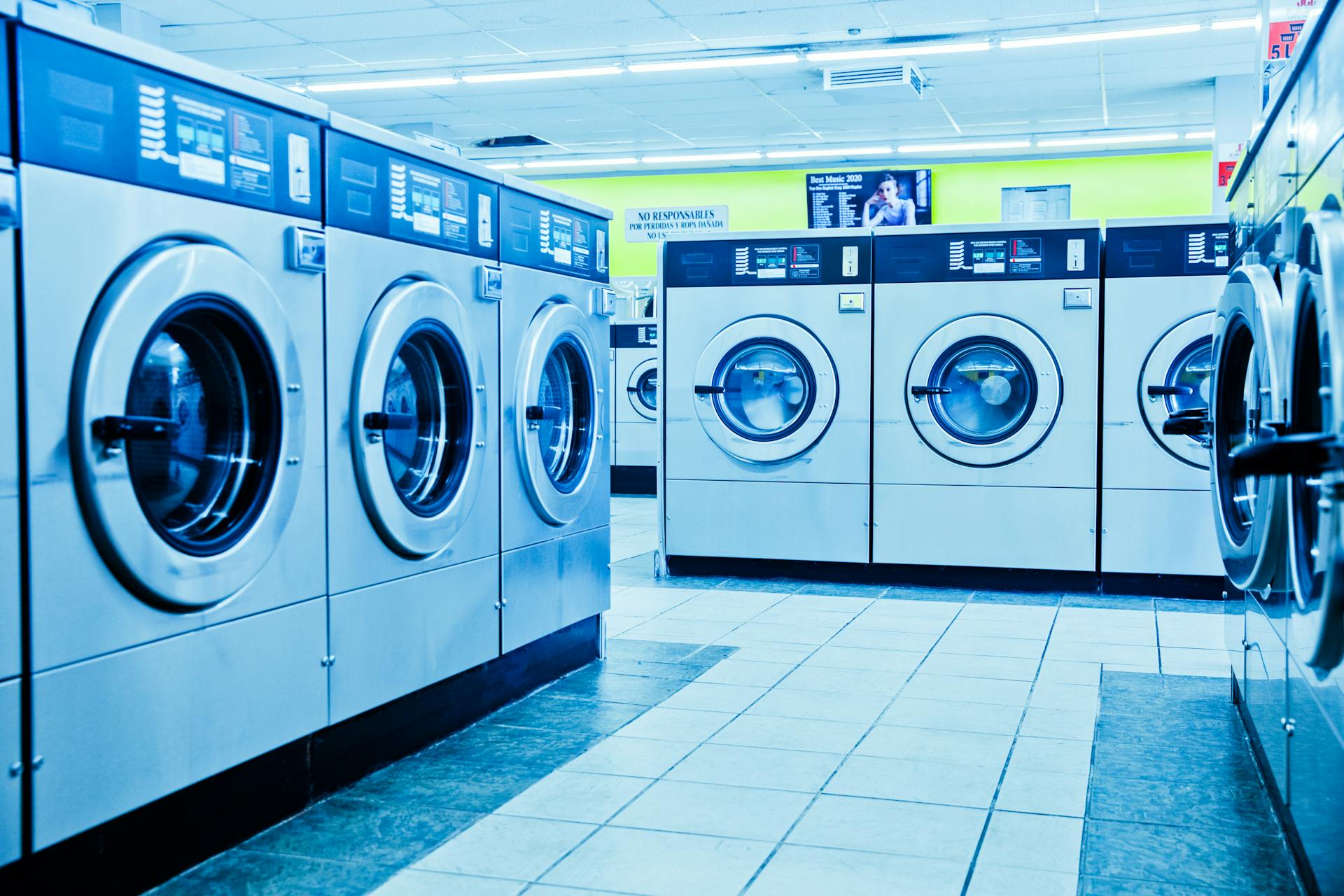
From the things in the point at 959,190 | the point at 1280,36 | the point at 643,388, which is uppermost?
the point at 959,190

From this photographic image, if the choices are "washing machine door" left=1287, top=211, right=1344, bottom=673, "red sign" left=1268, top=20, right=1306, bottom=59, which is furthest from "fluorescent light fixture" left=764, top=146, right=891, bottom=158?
"washing machine door" left=1287, top=211, right=1344, bottom=673

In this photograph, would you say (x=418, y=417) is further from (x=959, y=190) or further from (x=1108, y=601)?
(x=959, y=190)

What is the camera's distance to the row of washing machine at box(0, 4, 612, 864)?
1.81 meters

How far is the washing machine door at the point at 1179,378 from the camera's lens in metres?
5.04

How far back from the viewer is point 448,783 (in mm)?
2684

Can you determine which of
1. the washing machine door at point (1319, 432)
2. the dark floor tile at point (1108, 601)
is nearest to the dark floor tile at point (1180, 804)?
the washing machine door at point (1319, 432)

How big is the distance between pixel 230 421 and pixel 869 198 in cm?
747

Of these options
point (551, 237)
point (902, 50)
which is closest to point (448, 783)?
point (551, 237)

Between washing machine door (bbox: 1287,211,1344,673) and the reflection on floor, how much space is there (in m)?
0.65

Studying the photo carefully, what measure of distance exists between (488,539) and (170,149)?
1369 millimetres

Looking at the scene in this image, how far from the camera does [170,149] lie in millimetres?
2068

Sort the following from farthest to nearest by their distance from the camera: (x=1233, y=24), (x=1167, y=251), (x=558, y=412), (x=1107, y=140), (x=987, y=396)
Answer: (x=1107, y=140), (x=1233, y=24), (x=987, y=396), (x=1167, y=251), (x=558, y=412)

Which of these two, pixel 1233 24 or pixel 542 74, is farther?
pixel 542 74

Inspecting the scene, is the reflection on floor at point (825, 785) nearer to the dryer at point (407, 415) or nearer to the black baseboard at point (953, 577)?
the dryer at point (407, 415)
